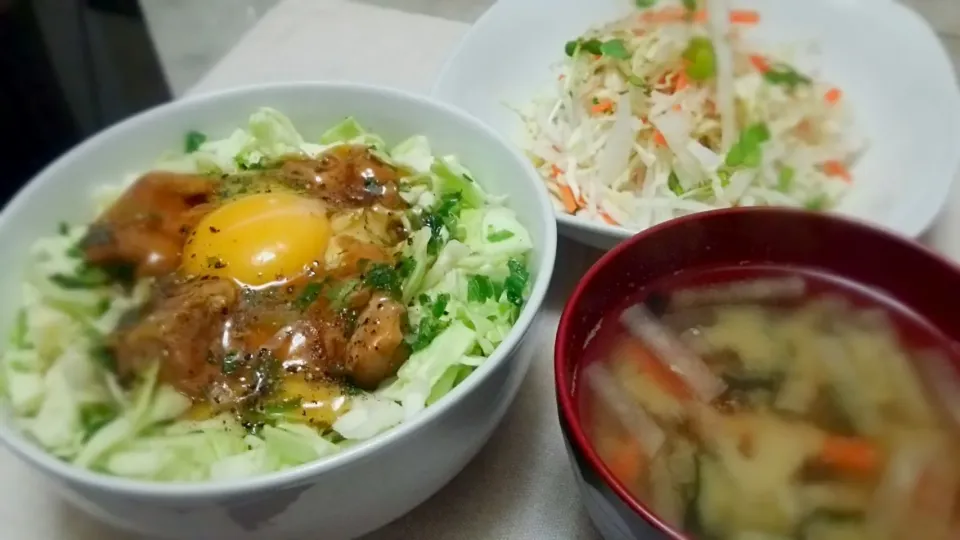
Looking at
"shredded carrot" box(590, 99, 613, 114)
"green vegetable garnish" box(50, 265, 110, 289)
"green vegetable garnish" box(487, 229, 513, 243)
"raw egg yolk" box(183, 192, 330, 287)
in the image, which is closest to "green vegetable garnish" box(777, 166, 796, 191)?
"shredded carrot" box(590, 99, 613, 114)

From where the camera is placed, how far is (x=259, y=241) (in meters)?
1.17

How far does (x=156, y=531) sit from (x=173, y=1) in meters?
2.41

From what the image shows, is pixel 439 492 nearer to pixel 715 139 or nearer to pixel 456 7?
pixel 715 139

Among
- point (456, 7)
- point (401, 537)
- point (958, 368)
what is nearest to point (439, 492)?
point (401, 537)

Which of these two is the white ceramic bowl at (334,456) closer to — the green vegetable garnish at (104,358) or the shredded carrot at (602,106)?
the green vegetable garnish at (104,358)

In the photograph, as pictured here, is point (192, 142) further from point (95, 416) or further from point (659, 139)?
point (659, 139)

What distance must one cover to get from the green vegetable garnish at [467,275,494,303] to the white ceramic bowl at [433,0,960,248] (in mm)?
192

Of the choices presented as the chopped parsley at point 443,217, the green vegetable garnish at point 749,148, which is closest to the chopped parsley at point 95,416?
the chopped parsley at point 443,217

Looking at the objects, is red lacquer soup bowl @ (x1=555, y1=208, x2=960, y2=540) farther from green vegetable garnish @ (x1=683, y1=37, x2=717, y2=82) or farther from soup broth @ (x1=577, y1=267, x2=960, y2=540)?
green vegetable garnish @ (x1=683, y1=37, x2=717, y2=82)

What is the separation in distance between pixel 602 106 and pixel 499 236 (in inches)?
21.8

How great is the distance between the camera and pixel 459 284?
112cm

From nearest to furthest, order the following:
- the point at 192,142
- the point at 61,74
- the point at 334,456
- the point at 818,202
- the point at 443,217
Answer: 1. the point at 334,456
2. the point at 443,217
3. the point at 192,142
4. the point at 818,202
5. the point at 61,74

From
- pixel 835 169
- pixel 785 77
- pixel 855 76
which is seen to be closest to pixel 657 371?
pixel 835 169

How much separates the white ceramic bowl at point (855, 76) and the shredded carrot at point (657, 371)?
0.26 meters
